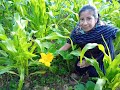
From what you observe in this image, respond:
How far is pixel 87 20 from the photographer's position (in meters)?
2.67

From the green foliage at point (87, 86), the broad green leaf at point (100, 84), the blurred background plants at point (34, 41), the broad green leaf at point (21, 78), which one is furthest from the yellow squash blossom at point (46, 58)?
the broad green leaf at point (100, 84)

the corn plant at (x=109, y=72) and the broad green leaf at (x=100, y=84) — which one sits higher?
the corn plant at (x=109, y=72)

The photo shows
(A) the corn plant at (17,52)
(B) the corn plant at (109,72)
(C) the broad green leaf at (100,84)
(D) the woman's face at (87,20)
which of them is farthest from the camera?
(D) the woman's face at (87,20)

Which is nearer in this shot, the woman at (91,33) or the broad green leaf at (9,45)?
the broad green leaf at (9,45)

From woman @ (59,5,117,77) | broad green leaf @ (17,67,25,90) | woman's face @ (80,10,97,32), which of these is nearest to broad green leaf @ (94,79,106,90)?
woman @ (59,5,117,77)

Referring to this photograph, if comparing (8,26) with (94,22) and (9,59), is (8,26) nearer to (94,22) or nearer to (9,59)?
(9,59)

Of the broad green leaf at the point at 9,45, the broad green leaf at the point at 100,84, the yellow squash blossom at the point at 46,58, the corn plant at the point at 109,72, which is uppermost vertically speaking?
the broad green leaf at the point at 9,45

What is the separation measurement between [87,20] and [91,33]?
139 mm

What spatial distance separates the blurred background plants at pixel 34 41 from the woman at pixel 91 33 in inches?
5.5

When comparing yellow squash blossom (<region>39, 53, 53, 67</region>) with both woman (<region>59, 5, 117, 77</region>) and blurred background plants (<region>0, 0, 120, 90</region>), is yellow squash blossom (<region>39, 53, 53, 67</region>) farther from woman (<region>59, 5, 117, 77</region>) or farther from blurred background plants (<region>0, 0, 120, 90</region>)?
woman (<region>59, 5, 117, 77</region>)

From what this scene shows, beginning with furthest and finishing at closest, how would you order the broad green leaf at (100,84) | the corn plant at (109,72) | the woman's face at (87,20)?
the woman's face at (87,20), the corn plant at (109,72), the broad green leaf at (100,84)

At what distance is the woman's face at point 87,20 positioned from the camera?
2656 millimetres

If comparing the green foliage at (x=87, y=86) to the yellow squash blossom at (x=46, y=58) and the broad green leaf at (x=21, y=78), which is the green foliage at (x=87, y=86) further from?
the broad green leaf at (x=21, y=78)

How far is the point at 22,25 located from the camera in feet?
9.12
